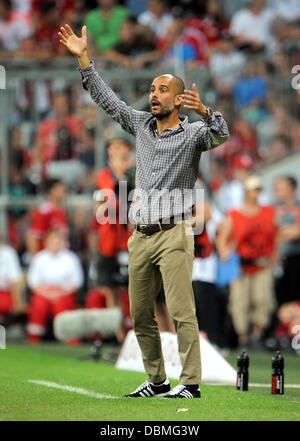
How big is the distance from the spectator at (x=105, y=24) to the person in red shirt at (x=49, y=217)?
380 centimetres

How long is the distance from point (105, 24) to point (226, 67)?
12.5ft

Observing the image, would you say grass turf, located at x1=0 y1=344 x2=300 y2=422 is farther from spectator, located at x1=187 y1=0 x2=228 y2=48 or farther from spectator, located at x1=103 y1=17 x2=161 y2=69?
spectator, located at x1=187 y1=0 x2=228 y2=48

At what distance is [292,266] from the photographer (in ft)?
50.7

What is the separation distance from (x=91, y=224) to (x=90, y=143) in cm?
125

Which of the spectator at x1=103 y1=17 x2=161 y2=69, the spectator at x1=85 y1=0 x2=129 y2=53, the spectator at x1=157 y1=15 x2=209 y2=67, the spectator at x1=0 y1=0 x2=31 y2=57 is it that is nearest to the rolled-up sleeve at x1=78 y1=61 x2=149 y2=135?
the spectator at x1=157 y1=15 x2=209 y2=67

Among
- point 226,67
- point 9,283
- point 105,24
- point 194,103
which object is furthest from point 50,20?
point 194,103

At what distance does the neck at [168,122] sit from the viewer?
8305 mm

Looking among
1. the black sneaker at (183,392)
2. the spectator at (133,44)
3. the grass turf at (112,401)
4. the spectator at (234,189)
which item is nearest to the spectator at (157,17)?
the spectator at (133,44)

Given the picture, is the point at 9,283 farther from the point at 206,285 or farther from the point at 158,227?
the point at 158,227

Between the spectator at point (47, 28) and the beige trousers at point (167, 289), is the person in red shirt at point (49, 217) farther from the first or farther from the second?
the beige trousers at point (167, 289)

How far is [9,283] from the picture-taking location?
54.0ft

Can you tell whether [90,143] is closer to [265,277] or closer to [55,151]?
[55,151]

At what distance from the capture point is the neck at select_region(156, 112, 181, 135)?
8.30 metres
